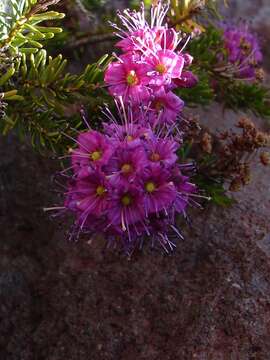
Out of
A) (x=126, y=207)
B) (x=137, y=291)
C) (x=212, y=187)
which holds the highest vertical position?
(x=126, y=207)

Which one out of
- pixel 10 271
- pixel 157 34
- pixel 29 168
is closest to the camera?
pixel 157 34

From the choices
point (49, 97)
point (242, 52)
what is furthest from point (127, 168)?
point (242, 52)

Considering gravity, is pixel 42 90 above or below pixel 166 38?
below

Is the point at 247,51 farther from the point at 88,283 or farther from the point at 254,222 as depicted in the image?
the point at 88,283

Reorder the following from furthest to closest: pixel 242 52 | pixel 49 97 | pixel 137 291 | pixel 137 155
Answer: pixel 242 52 → pixel 137 291 → pixel 49 97 → pixel 137 155

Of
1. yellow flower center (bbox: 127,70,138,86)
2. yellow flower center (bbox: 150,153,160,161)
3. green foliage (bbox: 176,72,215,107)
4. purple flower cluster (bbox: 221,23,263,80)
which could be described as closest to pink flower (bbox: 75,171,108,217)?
yellow flower center (bbox: 150,153,160,161)

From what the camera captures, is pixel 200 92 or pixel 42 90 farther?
pixel 200 92

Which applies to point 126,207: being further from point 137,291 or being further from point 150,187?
point 137,291

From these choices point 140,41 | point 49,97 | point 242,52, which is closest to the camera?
point 140,41

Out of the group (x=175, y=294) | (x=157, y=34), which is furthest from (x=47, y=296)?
(x=157, y=34)
